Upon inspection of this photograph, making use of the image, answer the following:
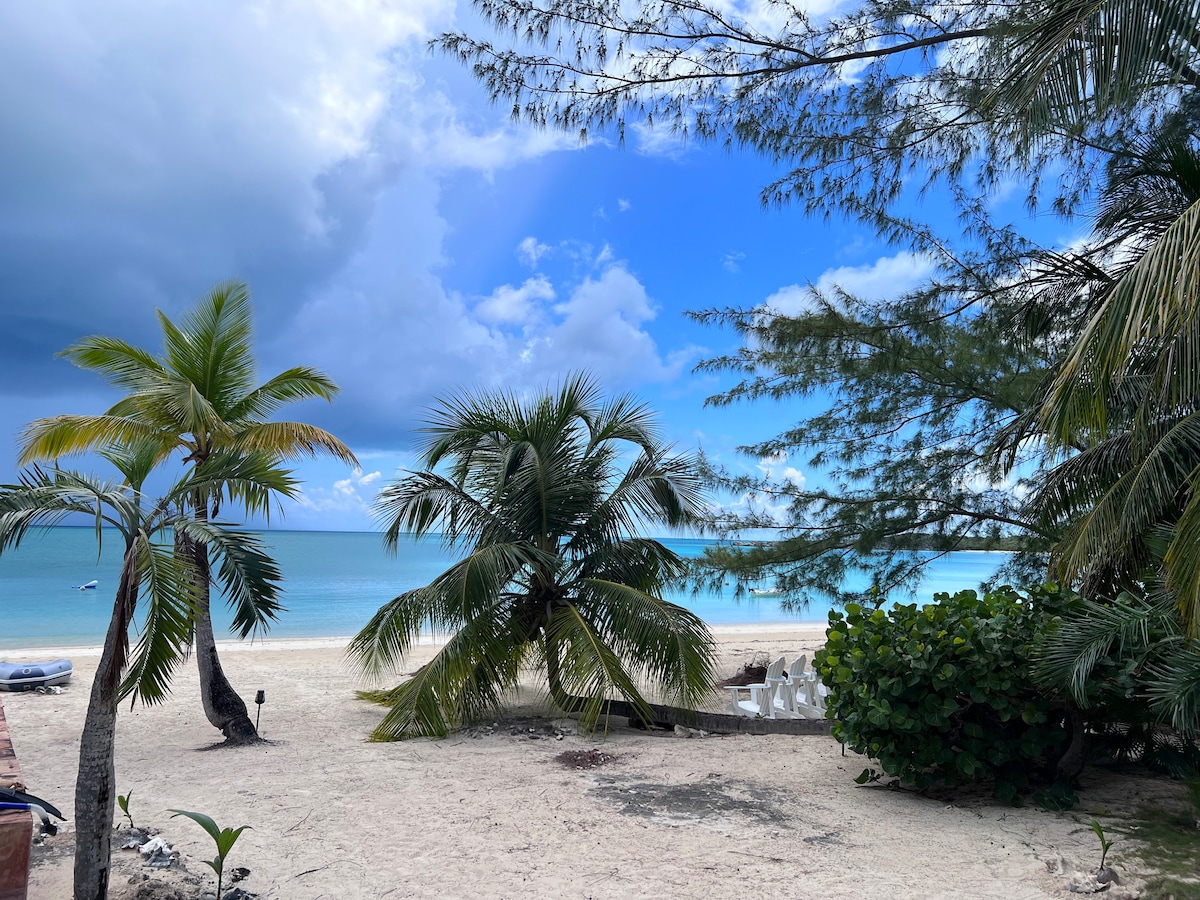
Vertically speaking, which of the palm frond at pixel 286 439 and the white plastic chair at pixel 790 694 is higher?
the palm frond at pixel 286 439

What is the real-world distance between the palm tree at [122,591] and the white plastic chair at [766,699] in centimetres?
655

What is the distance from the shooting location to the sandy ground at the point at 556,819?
4488 millimetres

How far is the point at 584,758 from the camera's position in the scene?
24.7ft

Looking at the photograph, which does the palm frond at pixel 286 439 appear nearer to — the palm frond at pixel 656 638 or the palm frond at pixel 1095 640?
the palm frond at pixel 656 638

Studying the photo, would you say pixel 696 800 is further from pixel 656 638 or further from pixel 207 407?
pixel 207 407

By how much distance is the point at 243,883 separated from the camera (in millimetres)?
4426

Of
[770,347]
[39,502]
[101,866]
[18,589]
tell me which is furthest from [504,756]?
[18,589]

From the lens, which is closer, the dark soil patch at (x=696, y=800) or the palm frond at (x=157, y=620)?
the palm frond at (x=157, y=620)

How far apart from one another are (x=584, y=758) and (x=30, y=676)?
8379 mm

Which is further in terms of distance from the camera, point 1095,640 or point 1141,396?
point 1141,396

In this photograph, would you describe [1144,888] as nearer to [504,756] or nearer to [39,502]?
[504,756]

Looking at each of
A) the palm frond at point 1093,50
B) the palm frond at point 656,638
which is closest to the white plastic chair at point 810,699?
the palm frond at point 656,638

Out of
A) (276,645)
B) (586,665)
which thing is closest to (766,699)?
(586,665)

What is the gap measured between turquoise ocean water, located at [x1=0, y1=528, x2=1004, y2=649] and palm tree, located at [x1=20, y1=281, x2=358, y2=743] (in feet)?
4.96
